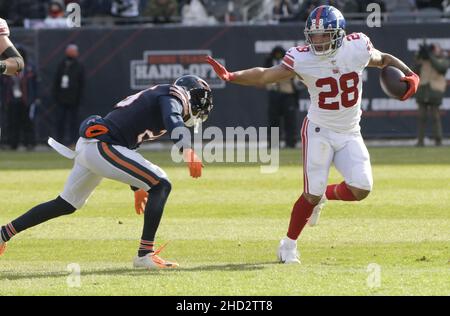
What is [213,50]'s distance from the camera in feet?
71.8

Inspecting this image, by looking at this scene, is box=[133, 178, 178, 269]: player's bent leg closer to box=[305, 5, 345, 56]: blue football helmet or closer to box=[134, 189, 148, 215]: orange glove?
box=[134, 189, 148, 215]: orange glove

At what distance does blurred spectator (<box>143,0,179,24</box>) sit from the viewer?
22609 mm

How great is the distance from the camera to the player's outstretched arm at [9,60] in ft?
28.1

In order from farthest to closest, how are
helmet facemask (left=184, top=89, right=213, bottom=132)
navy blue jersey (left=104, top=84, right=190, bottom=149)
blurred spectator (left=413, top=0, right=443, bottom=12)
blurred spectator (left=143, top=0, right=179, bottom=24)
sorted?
blurred spectator (left=143, top=0, right=179, bottom=24)
blurred spectator (left=413, top=0, right=443, bottom=12)
helmet facemask (left=184, top=89, right=213, bottom=132)
navy blue jersey (left=104, top=84, right=190, bottom=149)

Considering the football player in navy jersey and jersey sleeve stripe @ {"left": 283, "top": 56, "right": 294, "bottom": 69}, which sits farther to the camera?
jersey sleeve stripe @ {"left": 283, "top": 56, "right": 294, "bottom": 69}

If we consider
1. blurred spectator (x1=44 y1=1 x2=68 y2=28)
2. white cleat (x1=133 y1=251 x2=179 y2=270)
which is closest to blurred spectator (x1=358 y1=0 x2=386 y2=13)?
blurred spectator (x1=44 y1=1 x2=68 y2=28)

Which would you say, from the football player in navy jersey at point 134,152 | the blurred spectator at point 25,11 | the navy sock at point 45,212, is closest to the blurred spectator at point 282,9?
the blurred spectator at point 25,11

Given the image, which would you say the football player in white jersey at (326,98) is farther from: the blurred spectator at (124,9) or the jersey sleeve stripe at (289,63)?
the blurred spectator at (124,9)

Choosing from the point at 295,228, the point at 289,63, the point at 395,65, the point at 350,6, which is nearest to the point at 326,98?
the point at 289,63

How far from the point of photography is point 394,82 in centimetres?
898

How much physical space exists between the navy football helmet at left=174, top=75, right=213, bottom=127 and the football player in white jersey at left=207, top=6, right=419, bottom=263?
21cm
